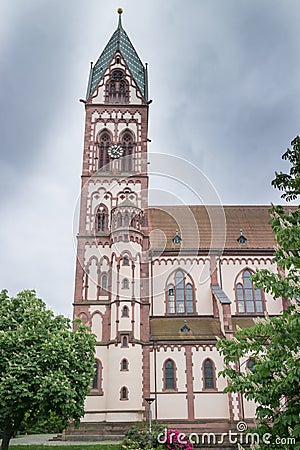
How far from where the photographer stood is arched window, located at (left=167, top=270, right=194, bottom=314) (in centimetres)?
3556

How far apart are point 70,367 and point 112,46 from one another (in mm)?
36109

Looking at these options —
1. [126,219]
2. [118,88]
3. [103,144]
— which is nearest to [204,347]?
[126,219]

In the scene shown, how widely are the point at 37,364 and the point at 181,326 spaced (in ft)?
53.2

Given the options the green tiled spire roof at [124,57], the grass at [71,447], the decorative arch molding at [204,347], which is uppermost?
the green tiled spire roof at [124,57]

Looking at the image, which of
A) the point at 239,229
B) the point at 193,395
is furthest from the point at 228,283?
the point at 193,395

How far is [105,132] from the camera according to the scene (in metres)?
40.1

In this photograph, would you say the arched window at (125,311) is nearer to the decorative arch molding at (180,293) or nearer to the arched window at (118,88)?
the decorative arch molding at (180,293)

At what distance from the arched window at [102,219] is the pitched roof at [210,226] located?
4708 millimetres

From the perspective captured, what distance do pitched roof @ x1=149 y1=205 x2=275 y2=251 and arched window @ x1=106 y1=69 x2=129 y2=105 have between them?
10.7 meters

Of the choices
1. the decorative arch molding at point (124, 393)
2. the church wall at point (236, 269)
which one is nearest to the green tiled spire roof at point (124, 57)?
the church wall at point (236, 269)

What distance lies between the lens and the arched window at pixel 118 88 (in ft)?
137

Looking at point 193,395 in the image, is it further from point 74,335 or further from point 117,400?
point 74,335

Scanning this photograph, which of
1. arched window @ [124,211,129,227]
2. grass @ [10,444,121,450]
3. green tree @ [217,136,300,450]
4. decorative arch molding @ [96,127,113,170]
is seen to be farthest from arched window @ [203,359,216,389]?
green tree @ [217,136,300,450]

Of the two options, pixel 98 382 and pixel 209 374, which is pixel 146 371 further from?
pixel 209 374
